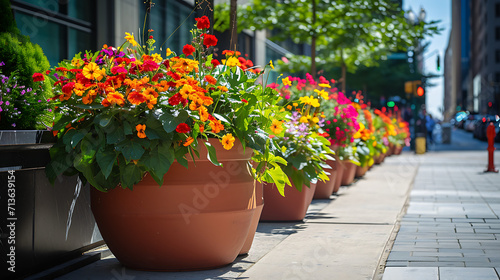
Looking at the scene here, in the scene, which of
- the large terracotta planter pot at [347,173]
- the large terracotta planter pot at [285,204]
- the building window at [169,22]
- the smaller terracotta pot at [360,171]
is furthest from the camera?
the smaller terracotta pot at [360,171]

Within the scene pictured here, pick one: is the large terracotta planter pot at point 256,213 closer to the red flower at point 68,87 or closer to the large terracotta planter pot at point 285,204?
the red flower at point 68,87

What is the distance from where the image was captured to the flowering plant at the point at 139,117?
4.71m

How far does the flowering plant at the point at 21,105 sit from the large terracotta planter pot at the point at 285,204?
139 inches

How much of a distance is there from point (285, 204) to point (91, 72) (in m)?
3.86

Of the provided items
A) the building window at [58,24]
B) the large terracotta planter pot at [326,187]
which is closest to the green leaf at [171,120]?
the building window at [58,24]

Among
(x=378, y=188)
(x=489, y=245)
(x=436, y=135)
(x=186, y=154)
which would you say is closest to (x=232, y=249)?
(x=186, y=154)

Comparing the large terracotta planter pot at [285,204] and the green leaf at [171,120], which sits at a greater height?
the green leaf at [171,120]

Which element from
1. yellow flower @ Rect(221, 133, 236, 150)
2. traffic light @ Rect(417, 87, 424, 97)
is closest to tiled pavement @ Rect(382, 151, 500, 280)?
yellow flower @ Rect(221, 133, 236, 150)

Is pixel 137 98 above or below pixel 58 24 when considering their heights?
below

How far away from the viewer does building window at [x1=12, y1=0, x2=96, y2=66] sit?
981 cm

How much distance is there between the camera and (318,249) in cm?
636

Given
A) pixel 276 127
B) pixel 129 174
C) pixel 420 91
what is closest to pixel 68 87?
pixel 129 174

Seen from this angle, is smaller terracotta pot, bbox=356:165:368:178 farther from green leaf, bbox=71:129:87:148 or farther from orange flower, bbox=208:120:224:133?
green leaf, bbox=71:129:87:148

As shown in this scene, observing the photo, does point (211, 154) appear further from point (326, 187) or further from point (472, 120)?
point (472, 120)
